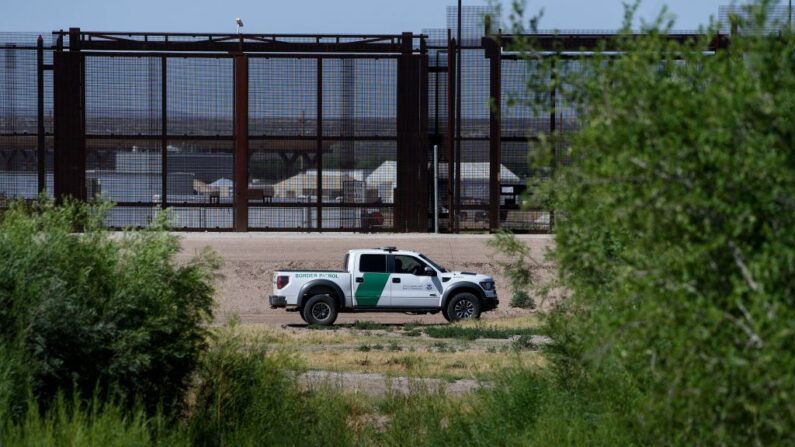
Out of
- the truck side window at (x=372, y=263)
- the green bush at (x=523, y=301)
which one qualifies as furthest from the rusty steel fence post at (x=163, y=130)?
the green bush at (x=523, y=301)

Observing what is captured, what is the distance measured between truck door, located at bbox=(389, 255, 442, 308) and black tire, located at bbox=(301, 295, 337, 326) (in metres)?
1.45

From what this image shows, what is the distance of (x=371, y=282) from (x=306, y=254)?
16.8 ft

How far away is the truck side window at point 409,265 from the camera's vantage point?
30.4 m

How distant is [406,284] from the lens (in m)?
30.5

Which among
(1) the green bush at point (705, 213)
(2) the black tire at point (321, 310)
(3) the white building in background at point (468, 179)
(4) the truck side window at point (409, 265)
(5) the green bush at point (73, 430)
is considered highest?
(3) the white building in background at point (468, 179)

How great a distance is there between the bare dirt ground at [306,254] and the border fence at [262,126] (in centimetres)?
56

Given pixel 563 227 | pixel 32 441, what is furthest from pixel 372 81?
pixel 563 227

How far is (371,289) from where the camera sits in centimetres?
3020

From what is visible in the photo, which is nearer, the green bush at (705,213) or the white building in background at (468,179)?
the green bush at (705,213)

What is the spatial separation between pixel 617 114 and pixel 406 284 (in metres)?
24.7

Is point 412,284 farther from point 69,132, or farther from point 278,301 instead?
point 69,132

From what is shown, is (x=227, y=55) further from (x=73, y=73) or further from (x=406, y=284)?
(x=406, y=284)

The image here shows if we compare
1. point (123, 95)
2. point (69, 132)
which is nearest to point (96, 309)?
point (123, 95)

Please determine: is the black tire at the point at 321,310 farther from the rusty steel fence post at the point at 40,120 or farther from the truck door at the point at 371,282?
the rusty steel fence post at the point at 40,120
